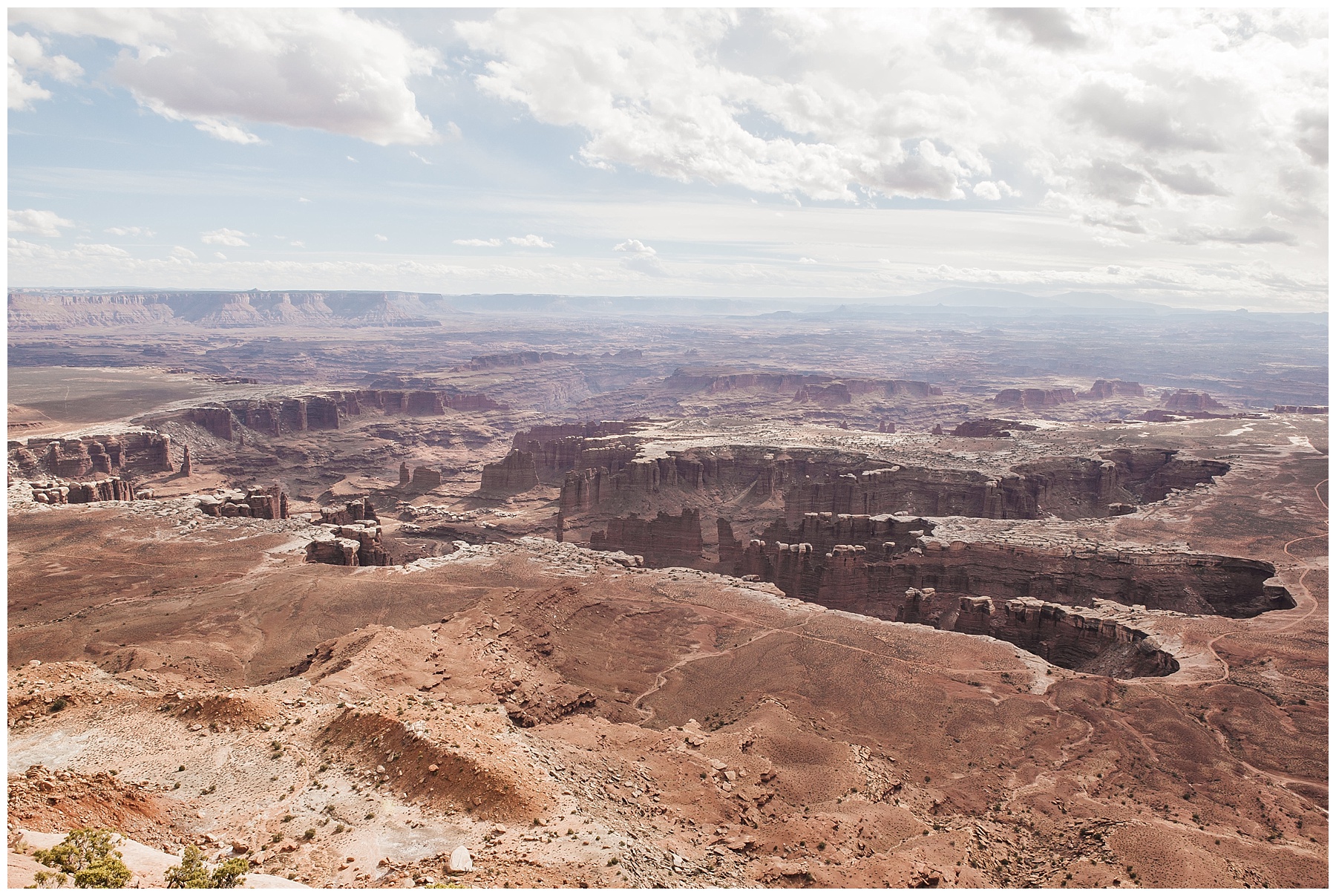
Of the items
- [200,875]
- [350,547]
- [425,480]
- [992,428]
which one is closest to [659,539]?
[350,547]

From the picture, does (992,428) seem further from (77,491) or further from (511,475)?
(77,491)

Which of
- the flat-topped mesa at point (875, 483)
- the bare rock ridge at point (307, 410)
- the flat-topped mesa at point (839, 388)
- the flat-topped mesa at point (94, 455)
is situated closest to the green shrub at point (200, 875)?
the flat-topped mesa at point (875, 483)

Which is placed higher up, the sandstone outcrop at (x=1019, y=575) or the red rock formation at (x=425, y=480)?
the sandstone outcrop at (x=1019, y=575)

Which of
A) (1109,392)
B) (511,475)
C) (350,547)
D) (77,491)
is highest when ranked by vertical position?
(1109,392)

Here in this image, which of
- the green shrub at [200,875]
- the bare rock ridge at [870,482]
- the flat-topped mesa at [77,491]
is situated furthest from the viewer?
the bare rock ridge at [870,482]

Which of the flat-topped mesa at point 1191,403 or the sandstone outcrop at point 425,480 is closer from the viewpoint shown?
the sandstone outcrop at point 425,480

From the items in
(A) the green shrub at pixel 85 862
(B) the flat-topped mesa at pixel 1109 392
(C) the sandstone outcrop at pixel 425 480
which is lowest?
(C) the sandstone outcrop at pixel 425 480

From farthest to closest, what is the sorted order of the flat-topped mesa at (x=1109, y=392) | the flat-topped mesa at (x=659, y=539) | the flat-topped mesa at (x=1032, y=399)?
the flat-topped mesa at (x=1109, y=392) → the flat-topped mesa at (x=1032, y=399) → the flat-topped mesa at (x=659, y=539)

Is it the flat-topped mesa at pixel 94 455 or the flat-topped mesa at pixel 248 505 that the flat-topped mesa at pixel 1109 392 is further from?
the flat-topped mesa at pixel 94 455
